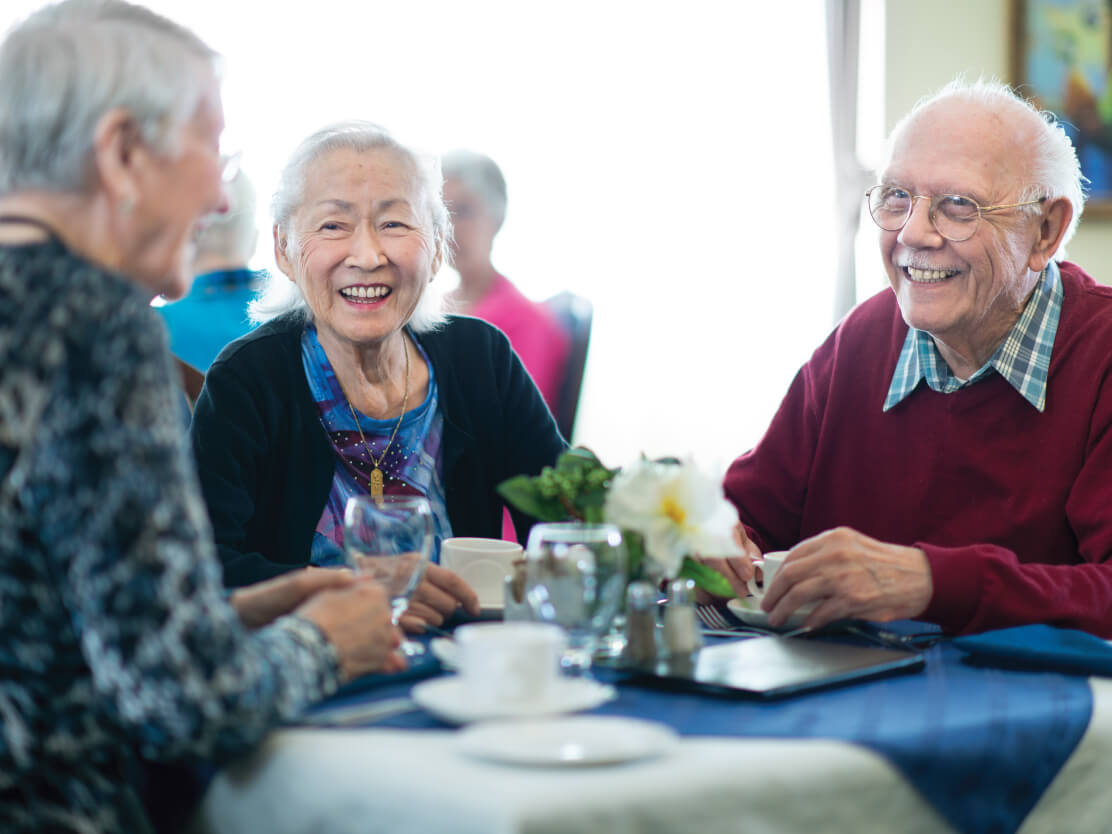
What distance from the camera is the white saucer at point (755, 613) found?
1.48m

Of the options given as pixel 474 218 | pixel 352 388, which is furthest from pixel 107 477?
pixel 474 218

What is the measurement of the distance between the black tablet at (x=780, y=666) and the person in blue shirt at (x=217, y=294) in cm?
194

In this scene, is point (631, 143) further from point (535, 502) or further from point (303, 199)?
point (535, 502)

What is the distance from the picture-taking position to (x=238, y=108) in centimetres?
395

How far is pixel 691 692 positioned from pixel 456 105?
3.52 metres

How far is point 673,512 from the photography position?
1246 mm

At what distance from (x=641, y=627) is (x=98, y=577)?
57 centimetres

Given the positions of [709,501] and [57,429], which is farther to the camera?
[709,501]

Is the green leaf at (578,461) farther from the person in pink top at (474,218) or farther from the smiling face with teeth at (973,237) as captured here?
the person in pink top at (474,218)

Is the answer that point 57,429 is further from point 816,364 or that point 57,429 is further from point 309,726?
point 816,364

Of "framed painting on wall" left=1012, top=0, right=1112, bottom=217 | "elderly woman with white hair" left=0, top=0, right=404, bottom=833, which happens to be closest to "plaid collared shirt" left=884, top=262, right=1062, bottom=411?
"elderly woman with white hair" left=0, top=0, right=404, bottom=833

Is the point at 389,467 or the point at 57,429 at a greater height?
the point at 57,429

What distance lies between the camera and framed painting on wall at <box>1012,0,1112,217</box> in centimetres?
521

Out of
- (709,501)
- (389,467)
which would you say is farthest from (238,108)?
(709,501)
